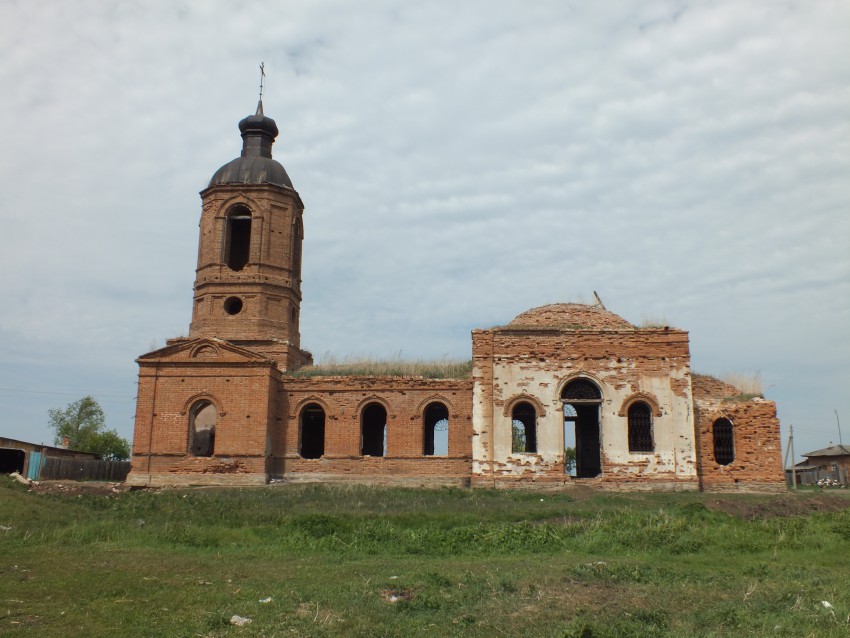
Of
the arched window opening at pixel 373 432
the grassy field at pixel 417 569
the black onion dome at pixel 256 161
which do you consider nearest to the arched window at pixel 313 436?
the arched window opening at pixel 373 432

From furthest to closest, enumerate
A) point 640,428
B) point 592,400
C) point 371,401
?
point 371,401 → point 640,428 → point 592,400

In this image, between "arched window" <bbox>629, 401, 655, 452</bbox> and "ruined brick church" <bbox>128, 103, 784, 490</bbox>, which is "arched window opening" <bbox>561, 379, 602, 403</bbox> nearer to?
"ruined brick church" <bbox>128, 103, 784, 490</bbox>

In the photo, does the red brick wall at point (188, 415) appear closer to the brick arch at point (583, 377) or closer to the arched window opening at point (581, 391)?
the brick arch at point (583, 377)

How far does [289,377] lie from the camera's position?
80.8ft

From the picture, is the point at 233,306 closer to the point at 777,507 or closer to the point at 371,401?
the point at 371,401

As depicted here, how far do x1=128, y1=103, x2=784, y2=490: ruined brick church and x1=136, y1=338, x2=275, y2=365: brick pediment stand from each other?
4cm

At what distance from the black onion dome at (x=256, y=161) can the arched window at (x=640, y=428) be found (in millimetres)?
14578

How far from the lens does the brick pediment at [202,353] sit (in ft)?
77.5

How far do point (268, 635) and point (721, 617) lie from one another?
4.38 m

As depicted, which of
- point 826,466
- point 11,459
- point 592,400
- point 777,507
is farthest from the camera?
point 826,466

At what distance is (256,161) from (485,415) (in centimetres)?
1267

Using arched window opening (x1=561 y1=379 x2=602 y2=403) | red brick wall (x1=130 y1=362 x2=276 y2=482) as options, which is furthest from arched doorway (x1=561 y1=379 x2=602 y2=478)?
red brick wall (x1=130 y1=362 x2=276 y2=482)

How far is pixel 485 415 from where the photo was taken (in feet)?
75.3

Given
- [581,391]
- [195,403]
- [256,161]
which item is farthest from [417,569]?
[256,161]
